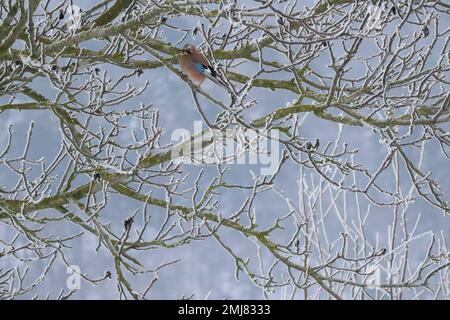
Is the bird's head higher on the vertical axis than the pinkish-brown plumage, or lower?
higher

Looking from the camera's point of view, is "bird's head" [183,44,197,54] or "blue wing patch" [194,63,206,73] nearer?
"blue wing patch" [194,63,206,73]

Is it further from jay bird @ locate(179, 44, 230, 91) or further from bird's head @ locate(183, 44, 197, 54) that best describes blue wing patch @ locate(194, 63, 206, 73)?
bird's head @ locate(183, 44, 197, 54)

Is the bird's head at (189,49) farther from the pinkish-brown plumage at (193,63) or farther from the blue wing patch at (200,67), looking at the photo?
the blue wing patch at (200,67)

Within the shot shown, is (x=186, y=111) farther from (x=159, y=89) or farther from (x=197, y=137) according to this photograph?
(x=197, y=137)

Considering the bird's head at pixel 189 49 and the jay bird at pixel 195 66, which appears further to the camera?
the bird's head at pixel 189 49

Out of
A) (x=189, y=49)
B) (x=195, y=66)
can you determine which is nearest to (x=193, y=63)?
(x=195, y=66)

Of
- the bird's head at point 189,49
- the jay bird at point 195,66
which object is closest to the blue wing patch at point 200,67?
the jay bird at point 195,66

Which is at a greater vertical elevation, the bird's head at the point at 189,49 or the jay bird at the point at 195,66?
the bird's head at the point at 189,49

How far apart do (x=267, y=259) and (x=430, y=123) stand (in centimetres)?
3027

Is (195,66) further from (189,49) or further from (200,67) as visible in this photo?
(189,49)

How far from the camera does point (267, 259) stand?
112ft

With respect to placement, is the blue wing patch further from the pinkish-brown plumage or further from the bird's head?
the bird's head

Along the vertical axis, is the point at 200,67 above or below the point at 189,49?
below

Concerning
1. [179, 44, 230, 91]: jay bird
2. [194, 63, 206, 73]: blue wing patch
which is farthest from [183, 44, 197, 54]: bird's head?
[194, 63, 206, 73]: blue wing patch
